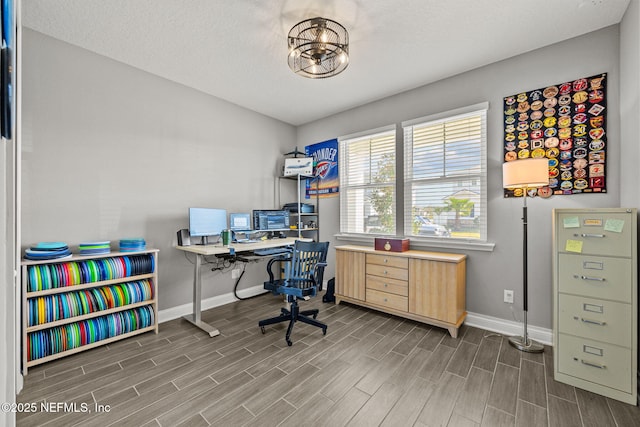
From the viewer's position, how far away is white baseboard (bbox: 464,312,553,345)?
8.20ft

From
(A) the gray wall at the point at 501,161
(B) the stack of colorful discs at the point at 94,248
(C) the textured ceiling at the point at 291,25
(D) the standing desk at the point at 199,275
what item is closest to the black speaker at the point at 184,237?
(D) the standing desk at the point at 199,275

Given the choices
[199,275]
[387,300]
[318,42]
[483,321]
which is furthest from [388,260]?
[318,42]

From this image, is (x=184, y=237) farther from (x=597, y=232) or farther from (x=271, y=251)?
(x=597, y=232)

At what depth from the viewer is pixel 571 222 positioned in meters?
1.96

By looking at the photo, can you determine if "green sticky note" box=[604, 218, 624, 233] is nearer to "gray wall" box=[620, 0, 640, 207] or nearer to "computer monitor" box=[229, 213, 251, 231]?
"gray wall" box=[620, 0, 640, 207]

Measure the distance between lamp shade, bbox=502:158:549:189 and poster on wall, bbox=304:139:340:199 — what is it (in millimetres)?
2280

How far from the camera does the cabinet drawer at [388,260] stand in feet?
9.72

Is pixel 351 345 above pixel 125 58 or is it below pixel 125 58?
below

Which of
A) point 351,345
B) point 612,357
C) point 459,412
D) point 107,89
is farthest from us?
point 107,89

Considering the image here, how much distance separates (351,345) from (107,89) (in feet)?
11.1

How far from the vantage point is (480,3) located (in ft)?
6.62

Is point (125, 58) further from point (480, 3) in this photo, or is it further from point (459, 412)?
point (459, 412)

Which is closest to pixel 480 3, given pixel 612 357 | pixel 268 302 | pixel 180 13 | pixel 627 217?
pixel 627 217

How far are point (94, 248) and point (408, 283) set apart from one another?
9.84 feet
